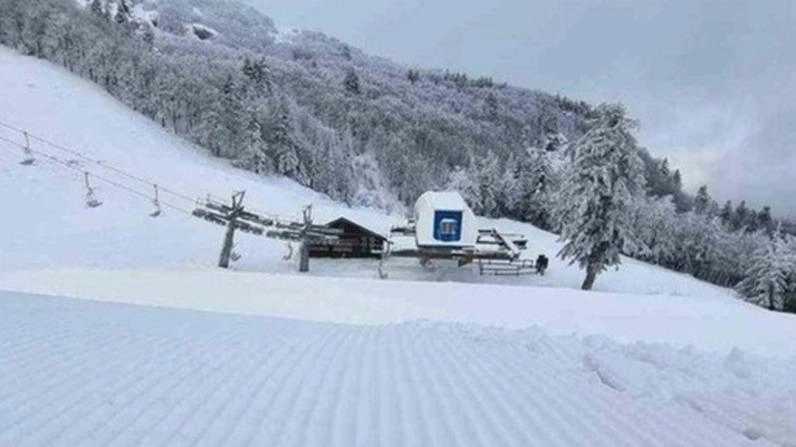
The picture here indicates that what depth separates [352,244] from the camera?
38406mm

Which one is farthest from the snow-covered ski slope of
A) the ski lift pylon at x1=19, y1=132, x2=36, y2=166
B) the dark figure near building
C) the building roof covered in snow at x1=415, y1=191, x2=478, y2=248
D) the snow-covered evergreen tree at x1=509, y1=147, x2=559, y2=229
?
the snow-covered evergreen tree at x1=509, y1=147, x2=559, y2=229

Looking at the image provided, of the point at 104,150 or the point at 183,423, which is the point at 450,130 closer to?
the point at 104,150

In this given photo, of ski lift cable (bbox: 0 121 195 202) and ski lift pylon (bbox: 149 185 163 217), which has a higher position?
ski lift cable (bbox: 0 121 195 202)

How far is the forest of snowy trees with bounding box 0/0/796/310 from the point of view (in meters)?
33.6

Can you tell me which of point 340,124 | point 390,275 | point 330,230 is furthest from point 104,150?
point 340,124

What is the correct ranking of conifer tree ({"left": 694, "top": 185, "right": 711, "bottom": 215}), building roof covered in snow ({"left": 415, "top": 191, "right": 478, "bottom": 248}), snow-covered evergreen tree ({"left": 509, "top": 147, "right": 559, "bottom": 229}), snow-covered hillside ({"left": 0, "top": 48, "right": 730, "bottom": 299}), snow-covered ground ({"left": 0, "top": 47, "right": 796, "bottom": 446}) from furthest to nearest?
conifer tree ({"left": 694, "top": 185, "right": 711, "bottom": 215}) < snow-covered evergreen tree ({"left": 509, "top": 147, "right": 559, "bottom": 229}) < building roof covered in snow ({"left": 415, "top": 191, "right": 478, "bottom": 248}) < snow-covered hillside ({"left": 0, "top": 48, "right": 730, "bottom": 299}) < snow-covered ground ({"left": 0, "top": 47, "right": 796, "bottom": 446})

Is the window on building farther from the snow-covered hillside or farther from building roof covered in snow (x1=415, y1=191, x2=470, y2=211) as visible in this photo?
the snow-covered hillside

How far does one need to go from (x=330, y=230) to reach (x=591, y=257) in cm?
1524

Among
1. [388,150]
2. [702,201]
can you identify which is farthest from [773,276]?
[702,201]

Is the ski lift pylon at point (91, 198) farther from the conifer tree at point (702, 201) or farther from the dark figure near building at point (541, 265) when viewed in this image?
the conifer tree at point (702, 201)

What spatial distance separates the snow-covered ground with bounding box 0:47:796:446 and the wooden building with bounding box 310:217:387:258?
14.4 metres

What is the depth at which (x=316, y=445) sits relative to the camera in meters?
4.85

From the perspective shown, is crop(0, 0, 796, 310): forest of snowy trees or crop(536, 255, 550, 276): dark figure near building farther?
crop(536, 255, 550, 276): dark figure near building

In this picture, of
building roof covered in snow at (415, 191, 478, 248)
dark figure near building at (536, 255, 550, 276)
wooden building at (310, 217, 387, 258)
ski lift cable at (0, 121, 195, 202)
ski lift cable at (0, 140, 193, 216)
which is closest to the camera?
building roof covered in snow at (415, 191, 478, 248)
